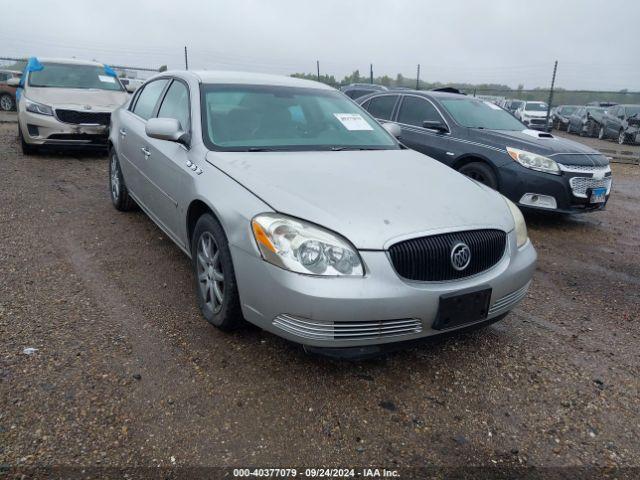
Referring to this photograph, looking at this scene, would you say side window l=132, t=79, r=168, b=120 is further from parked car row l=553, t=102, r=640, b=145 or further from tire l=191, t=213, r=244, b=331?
parked car row l=553, t=102, r=640, b=145

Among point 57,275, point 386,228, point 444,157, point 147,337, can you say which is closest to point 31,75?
point 57,275

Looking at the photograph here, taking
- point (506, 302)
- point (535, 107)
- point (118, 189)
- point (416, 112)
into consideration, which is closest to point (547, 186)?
point (416, 112)

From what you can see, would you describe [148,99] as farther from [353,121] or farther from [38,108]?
[38,108]

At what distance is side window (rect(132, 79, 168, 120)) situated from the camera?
14.7 ft

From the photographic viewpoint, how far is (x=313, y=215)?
8.01 ft

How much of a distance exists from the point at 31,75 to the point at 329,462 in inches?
361

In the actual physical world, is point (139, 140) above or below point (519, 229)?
above

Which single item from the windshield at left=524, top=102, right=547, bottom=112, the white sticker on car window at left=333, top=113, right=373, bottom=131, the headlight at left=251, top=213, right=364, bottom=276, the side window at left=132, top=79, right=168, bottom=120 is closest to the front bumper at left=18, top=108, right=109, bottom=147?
the side window at left=132, top=79, right=168, bottom=120

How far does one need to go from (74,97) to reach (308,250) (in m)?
7.71

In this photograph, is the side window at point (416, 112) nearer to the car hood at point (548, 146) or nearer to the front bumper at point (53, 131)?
the car hood at point (548, 146)

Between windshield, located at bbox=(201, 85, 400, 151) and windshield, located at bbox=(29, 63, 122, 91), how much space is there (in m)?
6.55

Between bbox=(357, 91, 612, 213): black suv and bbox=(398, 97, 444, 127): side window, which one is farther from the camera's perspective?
bbox=(398, 97, 444, 127): side window

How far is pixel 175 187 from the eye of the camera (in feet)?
11.4

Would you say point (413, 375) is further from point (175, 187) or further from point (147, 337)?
point (175, 187)
